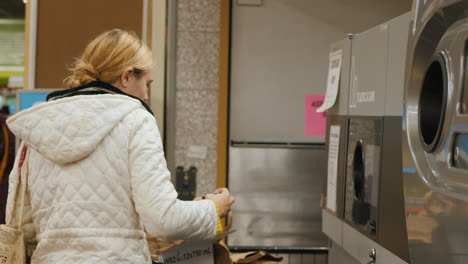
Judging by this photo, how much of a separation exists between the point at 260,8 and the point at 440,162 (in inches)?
143

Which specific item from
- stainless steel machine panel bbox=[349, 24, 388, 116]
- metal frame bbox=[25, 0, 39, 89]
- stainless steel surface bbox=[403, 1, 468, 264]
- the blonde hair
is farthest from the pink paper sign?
stainless steel surface bbox=[403, 1, 468, 264]

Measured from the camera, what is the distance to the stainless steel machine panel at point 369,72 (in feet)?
6.62

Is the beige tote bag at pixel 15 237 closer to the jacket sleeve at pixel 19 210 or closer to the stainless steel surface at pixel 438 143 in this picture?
the jacket sleeve at pixel 19 210

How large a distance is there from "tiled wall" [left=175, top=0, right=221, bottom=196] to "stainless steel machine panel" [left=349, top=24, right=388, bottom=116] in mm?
2344

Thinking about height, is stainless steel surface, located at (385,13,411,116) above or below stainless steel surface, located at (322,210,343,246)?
above

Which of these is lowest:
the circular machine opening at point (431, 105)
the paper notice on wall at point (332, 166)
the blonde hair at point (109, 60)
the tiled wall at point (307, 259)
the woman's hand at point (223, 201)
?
the tiled wall at point (307, 259)

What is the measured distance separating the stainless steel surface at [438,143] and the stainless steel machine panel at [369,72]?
0.67 metres

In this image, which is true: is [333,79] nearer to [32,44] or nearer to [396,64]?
[396,64]

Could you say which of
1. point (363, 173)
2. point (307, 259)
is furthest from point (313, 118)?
point (363, 173)

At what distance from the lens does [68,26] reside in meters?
4.25

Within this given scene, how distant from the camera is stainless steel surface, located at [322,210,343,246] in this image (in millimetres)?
2479

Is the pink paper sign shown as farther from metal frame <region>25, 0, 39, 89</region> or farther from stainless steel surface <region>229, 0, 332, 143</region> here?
metal frame <region>25, 0, 39, 89</region>

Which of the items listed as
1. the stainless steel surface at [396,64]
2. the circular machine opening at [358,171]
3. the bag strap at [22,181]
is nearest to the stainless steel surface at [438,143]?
the stainless steel surface at [396,64]

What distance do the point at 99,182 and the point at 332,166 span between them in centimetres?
94
